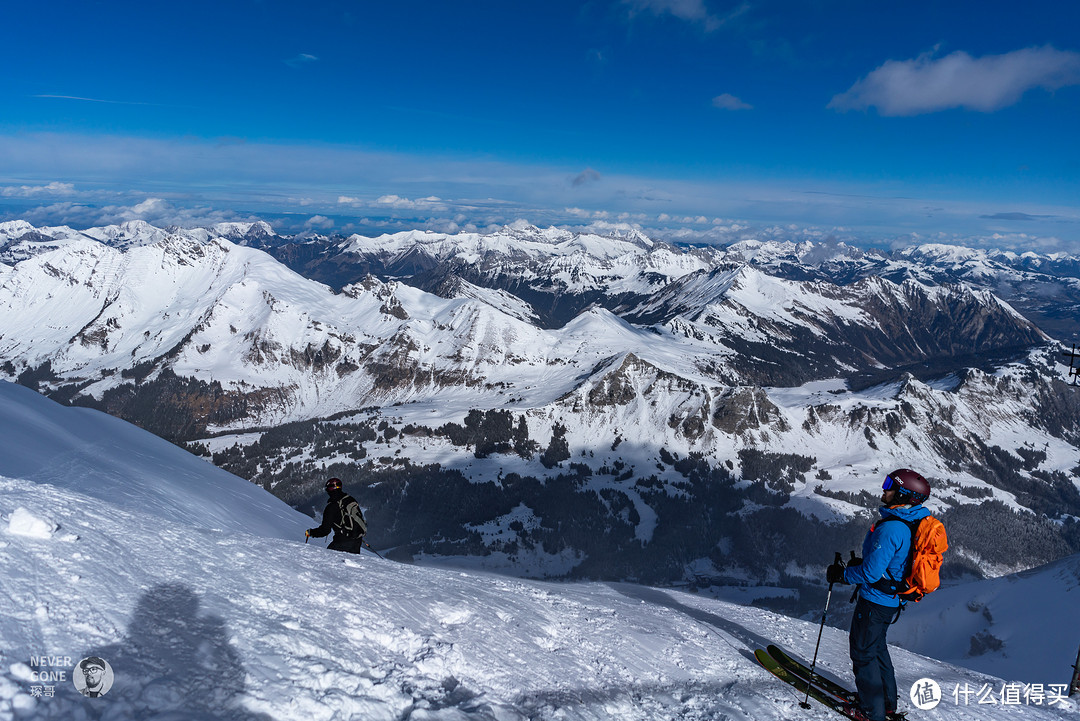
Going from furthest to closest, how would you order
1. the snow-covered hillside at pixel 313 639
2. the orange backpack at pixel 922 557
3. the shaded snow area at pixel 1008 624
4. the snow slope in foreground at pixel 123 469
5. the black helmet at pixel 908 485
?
the shaded snow area at pixel 1008 624
the snow slope in foreground at pixel 123 469
the black helmet at pixel 908 485
the orange backpack at pixel 922 557
the snow-covered hillside at pixel 313 639

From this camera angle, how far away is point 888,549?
10281 mm

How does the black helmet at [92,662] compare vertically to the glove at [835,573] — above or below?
above

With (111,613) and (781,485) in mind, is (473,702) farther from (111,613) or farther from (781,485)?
(781,485)

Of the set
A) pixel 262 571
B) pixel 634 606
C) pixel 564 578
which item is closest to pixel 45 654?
pixel 262 571

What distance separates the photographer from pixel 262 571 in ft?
40.3

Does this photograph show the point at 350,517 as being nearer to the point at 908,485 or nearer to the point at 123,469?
the point at 123,469

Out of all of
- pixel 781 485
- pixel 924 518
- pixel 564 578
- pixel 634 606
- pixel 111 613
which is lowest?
pixel 564 578

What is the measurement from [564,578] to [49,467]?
12194 centimetres

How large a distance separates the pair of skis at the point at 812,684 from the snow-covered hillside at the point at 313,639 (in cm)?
35

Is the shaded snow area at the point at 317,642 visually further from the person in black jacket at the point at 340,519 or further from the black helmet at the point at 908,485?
the black helmet at the point at 908,485

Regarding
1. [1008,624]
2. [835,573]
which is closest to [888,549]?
[835,573]

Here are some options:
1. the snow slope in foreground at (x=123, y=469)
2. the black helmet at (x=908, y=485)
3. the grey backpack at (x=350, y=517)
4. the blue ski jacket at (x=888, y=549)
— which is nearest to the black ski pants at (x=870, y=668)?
the blue ski jacket at (x=888, y=549)

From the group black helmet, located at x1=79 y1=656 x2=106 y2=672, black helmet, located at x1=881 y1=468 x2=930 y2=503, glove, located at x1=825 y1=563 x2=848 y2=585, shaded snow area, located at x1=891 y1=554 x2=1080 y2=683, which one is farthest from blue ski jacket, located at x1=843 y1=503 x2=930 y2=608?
shaded snow area, located at x1=891 y1=554 x2=1080 y2=683

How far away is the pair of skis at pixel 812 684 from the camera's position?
456 inches
